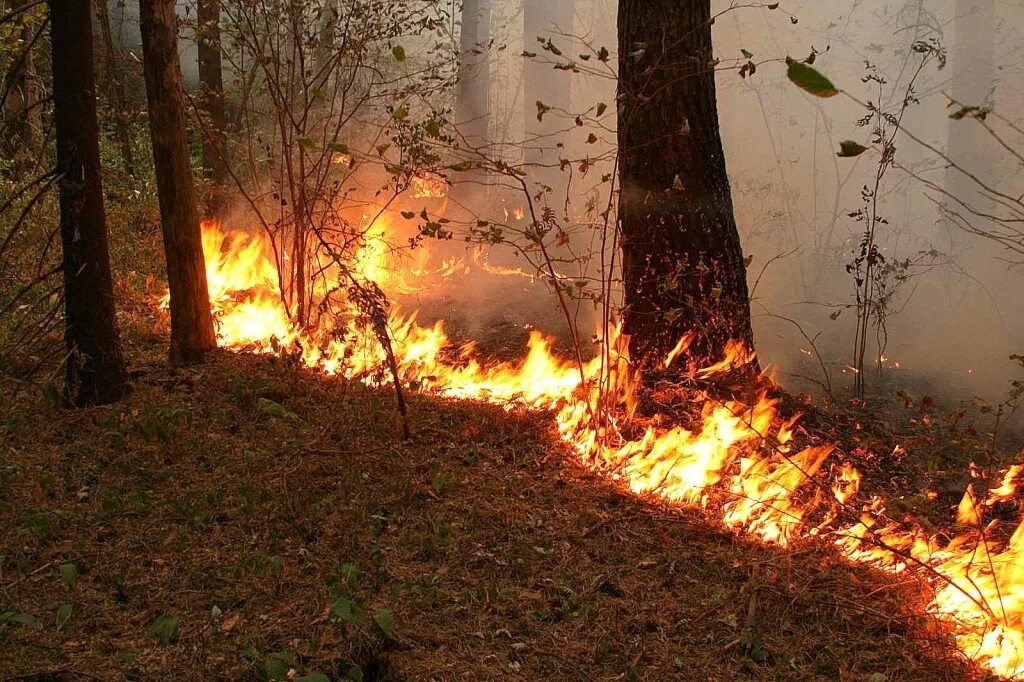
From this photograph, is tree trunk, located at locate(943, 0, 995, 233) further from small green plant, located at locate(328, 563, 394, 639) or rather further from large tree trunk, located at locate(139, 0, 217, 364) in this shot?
small green plant, located at locate(328, 563, 394, 639)

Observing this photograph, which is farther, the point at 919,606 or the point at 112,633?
the point at 919,606

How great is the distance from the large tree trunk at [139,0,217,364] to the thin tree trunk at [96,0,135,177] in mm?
3501

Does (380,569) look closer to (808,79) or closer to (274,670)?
(274,670)

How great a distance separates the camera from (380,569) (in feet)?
11.8

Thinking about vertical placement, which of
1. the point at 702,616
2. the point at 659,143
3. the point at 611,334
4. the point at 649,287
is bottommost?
the point at 702,616

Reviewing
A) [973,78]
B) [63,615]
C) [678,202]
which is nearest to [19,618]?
[63,615]

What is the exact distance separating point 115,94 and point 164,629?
8997 mm

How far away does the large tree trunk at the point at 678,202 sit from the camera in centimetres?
504

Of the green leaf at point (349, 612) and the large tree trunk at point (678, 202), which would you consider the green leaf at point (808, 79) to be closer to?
the green leaf at point (349, 612)

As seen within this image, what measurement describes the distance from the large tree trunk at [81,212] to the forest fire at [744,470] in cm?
126

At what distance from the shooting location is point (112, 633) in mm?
3088

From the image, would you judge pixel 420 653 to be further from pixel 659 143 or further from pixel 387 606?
pixel 659 143

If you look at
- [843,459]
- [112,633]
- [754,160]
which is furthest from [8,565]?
[754,160]

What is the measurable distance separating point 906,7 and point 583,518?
13018 millimetres
